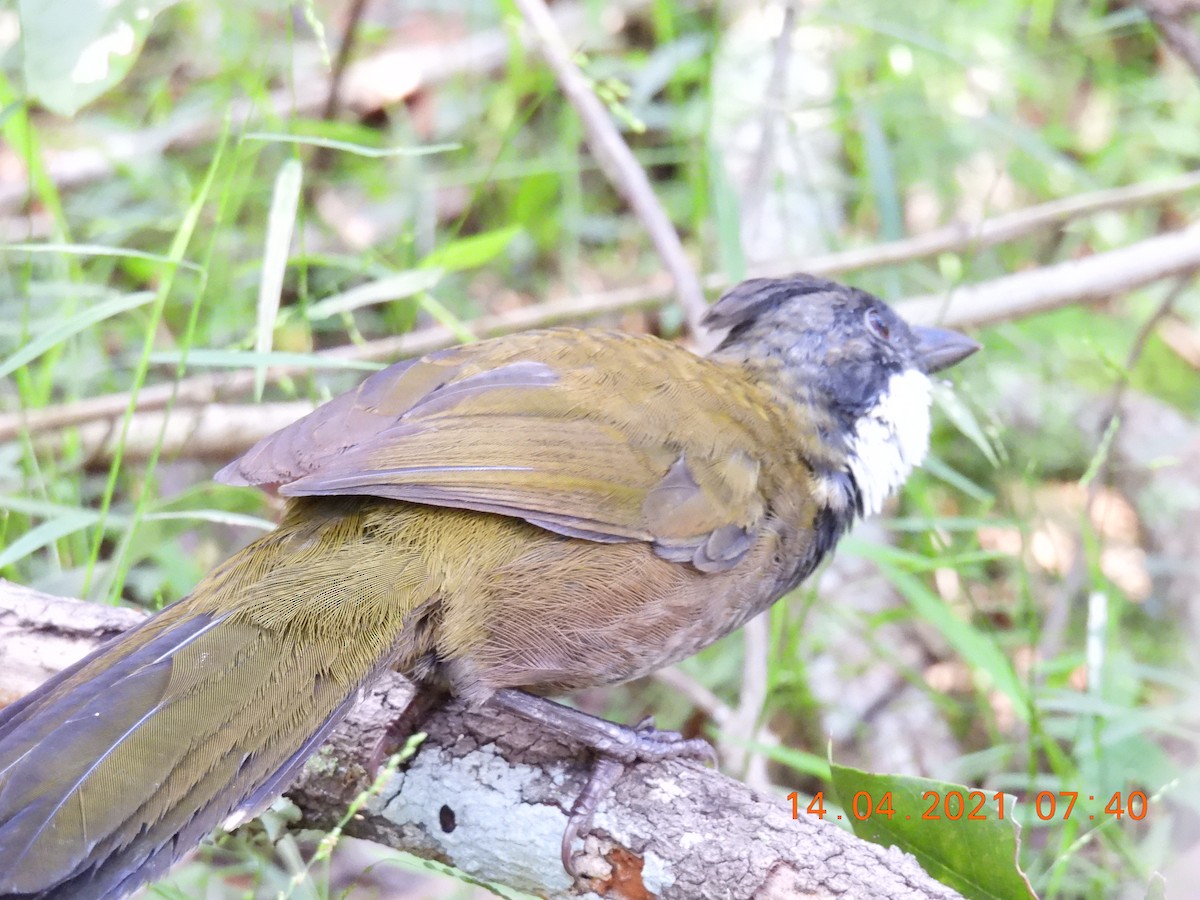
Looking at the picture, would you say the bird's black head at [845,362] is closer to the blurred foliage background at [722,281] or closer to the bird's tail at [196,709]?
the blurred foliage background at [722,281]

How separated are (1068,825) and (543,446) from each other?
133 centimetres

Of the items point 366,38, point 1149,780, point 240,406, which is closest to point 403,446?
point 240,406

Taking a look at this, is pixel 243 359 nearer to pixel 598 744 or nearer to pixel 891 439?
pixel 598 744

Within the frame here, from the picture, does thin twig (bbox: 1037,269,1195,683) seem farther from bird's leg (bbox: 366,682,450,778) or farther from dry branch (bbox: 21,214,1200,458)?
bird's leg (bbox: 366,682,450,778)

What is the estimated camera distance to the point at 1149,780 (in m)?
3.17

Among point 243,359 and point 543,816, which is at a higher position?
point 243,359

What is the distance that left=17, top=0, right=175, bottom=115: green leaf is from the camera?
2.48m

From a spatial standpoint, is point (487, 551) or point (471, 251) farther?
point (471, 251)

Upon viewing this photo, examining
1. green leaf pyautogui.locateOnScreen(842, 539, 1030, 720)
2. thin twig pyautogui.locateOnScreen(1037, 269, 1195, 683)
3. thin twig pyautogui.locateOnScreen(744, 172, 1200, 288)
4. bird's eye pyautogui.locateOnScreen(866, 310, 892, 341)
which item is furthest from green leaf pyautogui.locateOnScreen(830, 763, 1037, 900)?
thin twig pyautogui.locateOnScreen(744, 172, 1200, 288)

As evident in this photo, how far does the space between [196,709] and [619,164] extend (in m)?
2.38

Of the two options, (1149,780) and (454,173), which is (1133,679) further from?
(454,173)

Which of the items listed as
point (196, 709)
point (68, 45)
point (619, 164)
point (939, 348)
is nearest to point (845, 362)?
point (939, 348)

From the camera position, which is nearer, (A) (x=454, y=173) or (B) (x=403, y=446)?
(B) (x=403, y=446)

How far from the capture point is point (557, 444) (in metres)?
2.47
